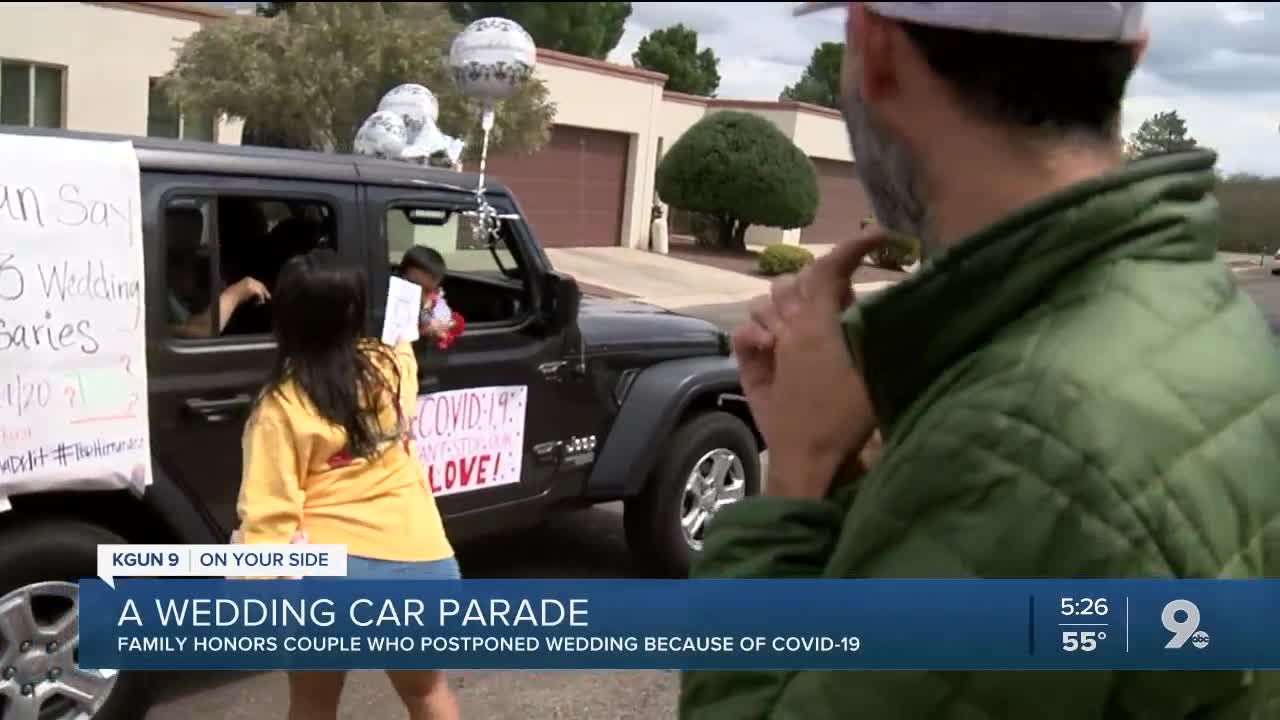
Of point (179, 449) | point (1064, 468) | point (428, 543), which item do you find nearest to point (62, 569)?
point (179, 449)

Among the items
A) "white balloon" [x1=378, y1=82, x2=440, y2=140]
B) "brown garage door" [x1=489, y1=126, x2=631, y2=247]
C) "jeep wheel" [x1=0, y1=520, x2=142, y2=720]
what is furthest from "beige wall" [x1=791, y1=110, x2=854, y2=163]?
"brown garage door" [x1=489, y1=126, x2=631, y2=247]

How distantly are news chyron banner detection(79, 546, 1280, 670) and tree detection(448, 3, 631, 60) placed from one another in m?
0.62

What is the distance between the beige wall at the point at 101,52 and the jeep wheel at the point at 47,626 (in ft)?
3.56

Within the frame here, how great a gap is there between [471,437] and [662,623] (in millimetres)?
1806

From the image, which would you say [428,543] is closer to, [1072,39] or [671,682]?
[671,682]

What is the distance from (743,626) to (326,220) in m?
2.77

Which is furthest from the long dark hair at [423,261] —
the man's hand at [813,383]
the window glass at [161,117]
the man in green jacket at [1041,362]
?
the man in green jacket at [1041,362]

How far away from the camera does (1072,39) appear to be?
878 millimetres

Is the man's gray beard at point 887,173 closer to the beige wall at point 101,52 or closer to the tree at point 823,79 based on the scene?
the tree at point 823,79

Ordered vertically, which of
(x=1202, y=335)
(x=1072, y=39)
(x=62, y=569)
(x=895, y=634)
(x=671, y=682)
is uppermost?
(x=1072, y=39)

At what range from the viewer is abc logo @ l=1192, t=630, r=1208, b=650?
38.1 inches

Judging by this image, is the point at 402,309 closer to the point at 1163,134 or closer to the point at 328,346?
the point at 328,346

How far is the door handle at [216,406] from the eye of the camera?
3306 millimetres

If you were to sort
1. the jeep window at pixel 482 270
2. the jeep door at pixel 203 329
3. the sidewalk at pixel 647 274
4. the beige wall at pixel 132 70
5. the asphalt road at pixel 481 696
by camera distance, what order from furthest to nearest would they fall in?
the sidewalk at pixel 647 274 < the jeep window at pixel 482 270 < the asphalt road at pixel 481 696 < the jeep door at pixel 203 329 < the beige wall at pixel 132 70
